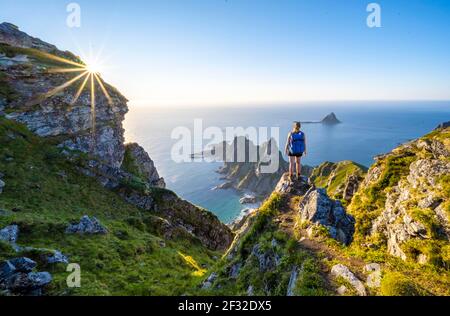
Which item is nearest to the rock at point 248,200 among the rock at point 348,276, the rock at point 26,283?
the rock at point 26,283

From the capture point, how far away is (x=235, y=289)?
11.9 m

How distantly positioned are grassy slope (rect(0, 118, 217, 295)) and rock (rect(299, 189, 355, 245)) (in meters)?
8.56

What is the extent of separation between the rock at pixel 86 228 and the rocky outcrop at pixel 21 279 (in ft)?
28.1

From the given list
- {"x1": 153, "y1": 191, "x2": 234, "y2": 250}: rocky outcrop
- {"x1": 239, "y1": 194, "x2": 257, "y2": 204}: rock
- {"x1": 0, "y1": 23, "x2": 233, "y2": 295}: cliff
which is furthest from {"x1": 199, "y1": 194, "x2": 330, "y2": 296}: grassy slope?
{"x1": 239, "y1": 194, "x2": 257, "y2": 204}: rock

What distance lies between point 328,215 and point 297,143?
19.2ft

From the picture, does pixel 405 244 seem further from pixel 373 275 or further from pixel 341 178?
pixel 341 178

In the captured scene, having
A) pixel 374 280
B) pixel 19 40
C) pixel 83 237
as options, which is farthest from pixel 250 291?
pixel 19 40

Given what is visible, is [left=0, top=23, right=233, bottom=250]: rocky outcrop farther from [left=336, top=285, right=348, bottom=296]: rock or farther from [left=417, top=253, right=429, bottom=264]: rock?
[left=336, top=285, right=348, bottom=296]: rock

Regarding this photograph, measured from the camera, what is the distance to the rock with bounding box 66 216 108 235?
21.1 meters

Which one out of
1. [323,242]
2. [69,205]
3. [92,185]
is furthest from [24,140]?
[323,242]

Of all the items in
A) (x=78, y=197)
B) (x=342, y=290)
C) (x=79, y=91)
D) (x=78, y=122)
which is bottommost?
(x=78, y=197)

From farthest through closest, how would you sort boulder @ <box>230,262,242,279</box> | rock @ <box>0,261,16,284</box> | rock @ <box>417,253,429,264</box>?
rock @ <box>417,253,429,264</box>, boulder @ <box>230,262,242,279</box>, rock @ <box>0,261,16,284</box>

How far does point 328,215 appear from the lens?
1472 cm

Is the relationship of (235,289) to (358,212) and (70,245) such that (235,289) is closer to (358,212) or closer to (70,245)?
(70,245)
